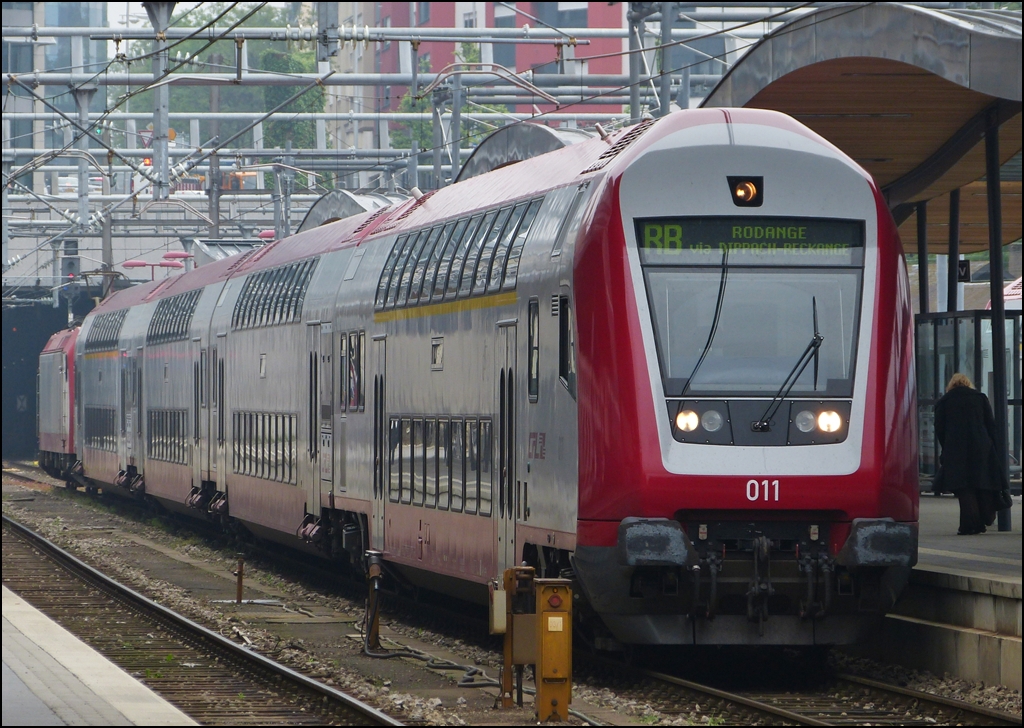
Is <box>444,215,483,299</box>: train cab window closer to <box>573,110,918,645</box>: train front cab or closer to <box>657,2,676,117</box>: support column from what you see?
<box>573,110,918,645</box>: train front cab

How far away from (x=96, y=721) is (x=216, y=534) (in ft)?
62.7

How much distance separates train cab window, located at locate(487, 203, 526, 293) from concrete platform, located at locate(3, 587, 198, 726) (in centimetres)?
387

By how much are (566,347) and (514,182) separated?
301cm

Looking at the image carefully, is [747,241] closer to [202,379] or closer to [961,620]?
[961,620]

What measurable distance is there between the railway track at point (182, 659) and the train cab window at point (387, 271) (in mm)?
3356

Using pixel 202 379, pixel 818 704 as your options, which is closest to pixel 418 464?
pixel 818 704

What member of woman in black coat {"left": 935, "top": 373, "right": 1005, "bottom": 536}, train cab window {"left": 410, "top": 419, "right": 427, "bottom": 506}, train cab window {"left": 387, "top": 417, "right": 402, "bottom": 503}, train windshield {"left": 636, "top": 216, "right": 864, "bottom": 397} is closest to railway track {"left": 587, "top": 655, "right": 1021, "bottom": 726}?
train windshield {"left": 636, "top": 216, "right": 864, "bottom": 397}

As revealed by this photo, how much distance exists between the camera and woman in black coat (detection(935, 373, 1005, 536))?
1669 cm

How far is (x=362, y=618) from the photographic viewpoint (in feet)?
56.7

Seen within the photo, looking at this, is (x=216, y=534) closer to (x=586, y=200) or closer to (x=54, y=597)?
(x=54, y=597)

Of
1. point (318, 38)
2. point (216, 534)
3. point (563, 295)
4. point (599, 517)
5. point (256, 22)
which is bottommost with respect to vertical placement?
point (216, 534)

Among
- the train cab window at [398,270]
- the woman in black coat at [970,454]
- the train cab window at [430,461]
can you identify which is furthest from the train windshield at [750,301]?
the woman in black coat at [970,454]

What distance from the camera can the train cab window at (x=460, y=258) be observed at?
14.6 meters

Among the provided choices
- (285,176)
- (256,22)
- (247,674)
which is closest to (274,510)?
(247,674)
